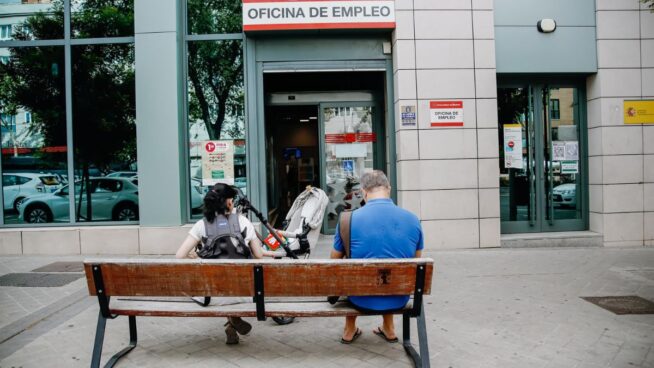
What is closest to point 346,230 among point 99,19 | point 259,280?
point 259,280

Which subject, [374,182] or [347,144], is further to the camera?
[347,144]

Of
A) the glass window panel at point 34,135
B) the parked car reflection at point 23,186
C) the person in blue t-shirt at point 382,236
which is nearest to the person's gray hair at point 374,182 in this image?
the person in blue t-shirt at point 382,236

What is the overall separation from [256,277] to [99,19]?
7806 millimetres

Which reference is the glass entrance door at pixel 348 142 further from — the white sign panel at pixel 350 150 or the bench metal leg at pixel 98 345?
the bench metal leg at pixel 98 345

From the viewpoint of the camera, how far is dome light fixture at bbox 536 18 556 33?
29.1 feet

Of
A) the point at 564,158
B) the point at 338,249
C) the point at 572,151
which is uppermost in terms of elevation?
the point at 572,151

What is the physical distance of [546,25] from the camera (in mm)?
8859

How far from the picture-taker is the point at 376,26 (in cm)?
864

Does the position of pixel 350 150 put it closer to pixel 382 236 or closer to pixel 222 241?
pixel 222 241

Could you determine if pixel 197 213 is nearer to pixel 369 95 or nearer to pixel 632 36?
pixel 369 95

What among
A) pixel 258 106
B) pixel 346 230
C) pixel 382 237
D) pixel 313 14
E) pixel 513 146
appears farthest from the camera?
pixel 513 146

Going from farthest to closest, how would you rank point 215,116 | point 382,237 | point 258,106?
point 215,116, point 258,106, point 382,237

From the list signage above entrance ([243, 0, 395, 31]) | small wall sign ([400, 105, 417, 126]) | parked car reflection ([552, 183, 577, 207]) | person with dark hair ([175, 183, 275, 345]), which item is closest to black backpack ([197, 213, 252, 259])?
person with dark hair ([175, 183, 275, 345])

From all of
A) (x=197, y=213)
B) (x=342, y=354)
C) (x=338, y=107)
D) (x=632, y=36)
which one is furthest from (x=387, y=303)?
(x=632, y=36)
